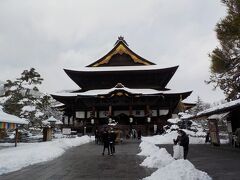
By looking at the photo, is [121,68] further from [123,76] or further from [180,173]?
[180,173]

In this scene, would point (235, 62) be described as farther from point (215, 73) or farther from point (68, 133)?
point (68, 133)

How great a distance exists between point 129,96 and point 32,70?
13593 mm

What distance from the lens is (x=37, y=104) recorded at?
3350cm

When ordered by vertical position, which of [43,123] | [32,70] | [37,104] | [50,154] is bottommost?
[50,154]

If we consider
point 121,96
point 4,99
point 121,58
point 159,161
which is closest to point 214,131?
point 159,161

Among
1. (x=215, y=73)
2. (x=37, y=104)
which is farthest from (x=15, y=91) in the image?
(x=215, y=73)

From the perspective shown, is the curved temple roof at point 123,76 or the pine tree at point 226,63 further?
the curved temple roof at point 123,76

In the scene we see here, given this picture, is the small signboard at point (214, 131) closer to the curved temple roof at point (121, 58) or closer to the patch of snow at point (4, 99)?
the patch of snow at point (4, 99)

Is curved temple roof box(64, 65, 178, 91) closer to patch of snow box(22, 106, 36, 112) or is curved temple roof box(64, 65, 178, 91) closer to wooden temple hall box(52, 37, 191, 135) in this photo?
wooden temple hall box(52, 37, 191, 135)

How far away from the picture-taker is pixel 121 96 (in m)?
41.0

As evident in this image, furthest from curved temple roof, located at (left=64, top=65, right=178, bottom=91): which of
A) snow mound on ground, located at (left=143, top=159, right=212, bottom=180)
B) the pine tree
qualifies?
snow mound on ground, located at (left=143, top=159, right=212, bottom=180)

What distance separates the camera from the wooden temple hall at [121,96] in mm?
40812

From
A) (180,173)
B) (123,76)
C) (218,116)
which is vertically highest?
(123,76)

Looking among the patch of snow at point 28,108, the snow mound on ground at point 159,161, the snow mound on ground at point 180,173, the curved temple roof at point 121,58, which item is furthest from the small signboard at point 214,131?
the curved temple roof at point 121,58
